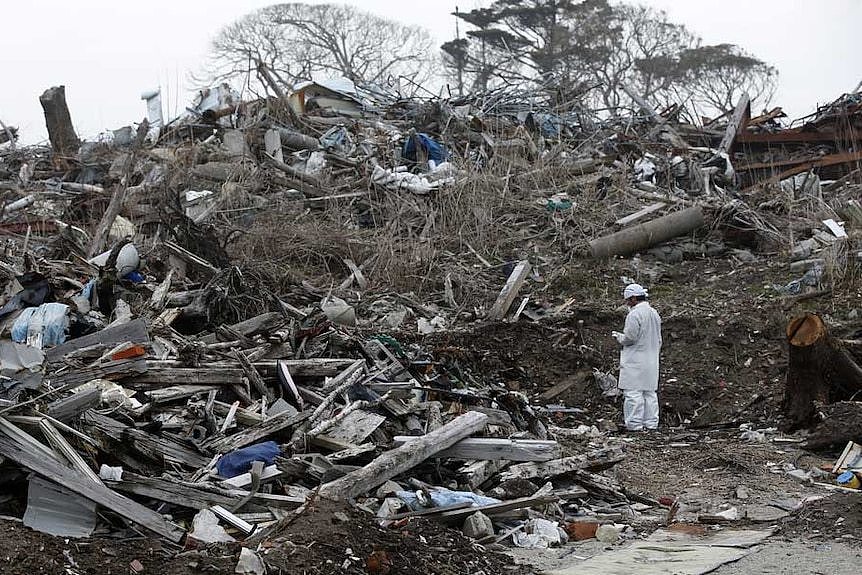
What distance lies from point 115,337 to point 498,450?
10.4 ft

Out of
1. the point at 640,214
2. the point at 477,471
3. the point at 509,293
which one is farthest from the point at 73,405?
the point at 640,214

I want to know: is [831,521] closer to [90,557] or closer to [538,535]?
[538,535]

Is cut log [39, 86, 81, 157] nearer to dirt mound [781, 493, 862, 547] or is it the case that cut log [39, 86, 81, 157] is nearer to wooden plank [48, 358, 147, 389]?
wooden plank [48, 358, 147, 389]

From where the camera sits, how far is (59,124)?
58.9ft

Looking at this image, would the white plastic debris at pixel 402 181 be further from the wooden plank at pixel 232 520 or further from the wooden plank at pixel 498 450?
the wooden plank at pixel 232 520

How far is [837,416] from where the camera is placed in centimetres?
755

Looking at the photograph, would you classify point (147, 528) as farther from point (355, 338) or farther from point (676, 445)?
point (676, 445)

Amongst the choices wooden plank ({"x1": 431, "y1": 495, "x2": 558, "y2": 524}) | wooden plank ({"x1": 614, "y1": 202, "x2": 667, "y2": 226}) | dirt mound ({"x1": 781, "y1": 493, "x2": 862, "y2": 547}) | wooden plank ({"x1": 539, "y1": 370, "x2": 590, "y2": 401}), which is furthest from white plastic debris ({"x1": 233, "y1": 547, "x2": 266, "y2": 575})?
wooden plank ({"x1": 614, "y1": 202, "x2": 667, "y2": 226})

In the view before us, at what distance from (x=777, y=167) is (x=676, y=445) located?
11.1 meters

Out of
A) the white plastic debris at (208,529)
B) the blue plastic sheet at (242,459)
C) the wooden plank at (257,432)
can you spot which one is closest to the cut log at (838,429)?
the wooden plank at (257,432)

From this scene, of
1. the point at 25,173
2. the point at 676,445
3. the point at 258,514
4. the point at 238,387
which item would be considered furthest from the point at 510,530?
the point at 25,173

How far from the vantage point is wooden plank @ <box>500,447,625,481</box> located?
6164 millimetres

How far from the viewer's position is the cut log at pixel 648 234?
44.2 feet

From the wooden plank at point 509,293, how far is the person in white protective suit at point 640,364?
2.35 m
